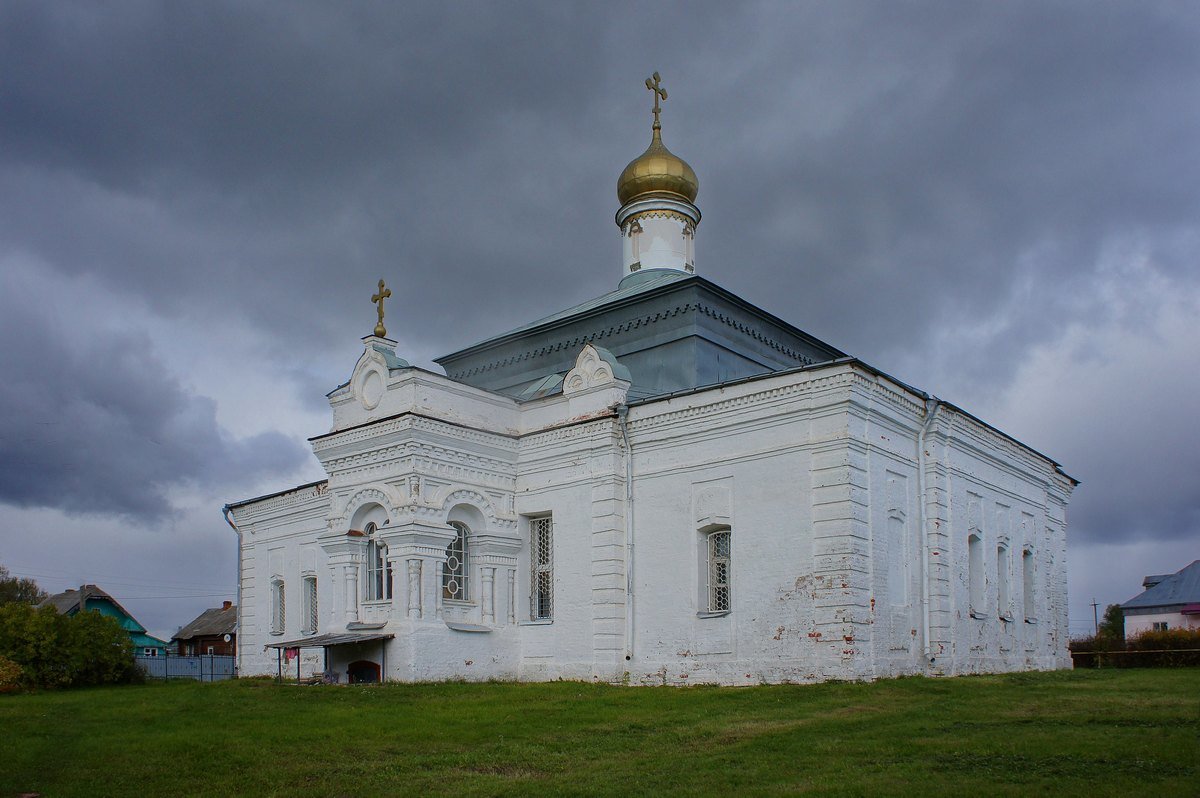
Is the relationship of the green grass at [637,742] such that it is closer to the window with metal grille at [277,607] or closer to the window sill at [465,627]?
the window sill at [465,627]

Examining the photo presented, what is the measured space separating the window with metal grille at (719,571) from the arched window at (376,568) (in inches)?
214

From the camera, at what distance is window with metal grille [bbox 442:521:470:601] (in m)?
18.0

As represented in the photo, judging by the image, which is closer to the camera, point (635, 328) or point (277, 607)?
point (635, 328)

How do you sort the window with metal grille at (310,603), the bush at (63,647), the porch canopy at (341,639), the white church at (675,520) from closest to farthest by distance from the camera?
the white church at (675,520), the porch canopy at (341,639), the bush at (63,647), the window with metal grille at (310,603)

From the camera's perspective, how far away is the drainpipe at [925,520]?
53.4 ft

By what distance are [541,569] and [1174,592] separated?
33.5 meters

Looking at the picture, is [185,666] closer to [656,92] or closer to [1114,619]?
[656,92]

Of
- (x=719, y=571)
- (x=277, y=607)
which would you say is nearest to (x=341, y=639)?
(x=719, y=571)

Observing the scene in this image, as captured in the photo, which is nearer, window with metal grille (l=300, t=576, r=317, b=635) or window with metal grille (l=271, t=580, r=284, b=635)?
window with metal grille (l=300, t=576, r=317, b=635)

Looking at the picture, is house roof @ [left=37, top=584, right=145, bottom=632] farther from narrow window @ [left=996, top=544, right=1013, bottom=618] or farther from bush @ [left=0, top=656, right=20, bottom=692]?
narrow window @ [left=996, top=544, right=1013, bottom=618]

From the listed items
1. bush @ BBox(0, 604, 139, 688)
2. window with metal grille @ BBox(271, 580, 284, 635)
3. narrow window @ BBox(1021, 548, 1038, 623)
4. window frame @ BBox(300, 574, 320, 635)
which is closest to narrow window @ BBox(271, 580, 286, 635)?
window with metal grille @ BBox(271, 580, 284, 635)

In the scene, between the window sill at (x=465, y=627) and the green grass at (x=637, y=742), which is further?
the window sill at (x=465, y=627)

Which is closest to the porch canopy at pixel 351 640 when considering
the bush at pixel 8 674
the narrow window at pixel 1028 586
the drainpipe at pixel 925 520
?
the bush at pixel 8 674

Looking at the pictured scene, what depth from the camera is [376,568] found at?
59.9ft
